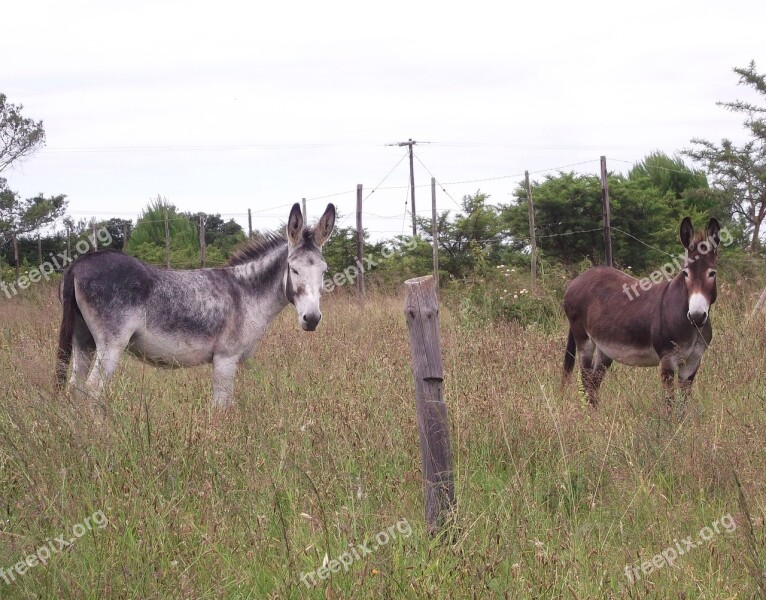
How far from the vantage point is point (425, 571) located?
318cm

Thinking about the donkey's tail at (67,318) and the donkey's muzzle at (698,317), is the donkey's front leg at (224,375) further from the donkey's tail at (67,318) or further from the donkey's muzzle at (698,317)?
the donkey's muzzle at (698,317)

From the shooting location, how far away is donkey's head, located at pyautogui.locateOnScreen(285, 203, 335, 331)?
19.6 ft

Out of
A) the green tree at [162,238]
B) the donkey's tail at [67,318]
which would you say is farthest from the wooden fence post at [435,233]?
the donkey's tail at [67,318]

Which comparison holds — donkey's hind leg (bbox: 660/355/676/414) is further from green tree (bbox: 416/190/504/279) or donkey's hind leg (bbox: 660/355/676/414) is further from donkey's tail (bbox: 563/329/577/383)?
green tree (bbox: 416/190/504/279)

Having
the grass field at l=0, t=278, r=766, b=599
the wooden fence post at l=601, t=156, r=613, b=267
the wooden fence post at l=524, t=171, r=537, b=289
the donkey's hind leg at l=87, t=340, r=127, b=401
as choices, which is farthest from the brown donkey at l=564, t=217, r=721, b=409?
the wooden fence post at l=601, t=156, r=613, b=267

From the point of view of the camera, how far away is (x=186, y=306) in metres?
6.09

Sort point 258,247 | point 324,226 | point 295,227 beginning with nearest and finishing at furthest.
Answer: point 295,227 < point 324,226 < point 258,247

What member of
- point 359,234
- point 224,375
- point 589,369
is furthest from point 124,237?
point 589,369

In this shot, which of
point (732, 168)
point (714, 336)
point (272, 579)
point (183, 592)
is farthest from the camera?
point (732, 168)

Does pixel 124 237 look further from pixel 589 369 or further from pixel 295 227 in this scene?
pixel 589 369

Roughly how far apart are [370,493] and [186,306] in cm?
263

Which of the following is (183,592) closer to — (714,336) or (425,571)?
(425,571)

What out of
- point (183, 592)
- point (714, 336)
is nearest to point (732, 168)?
point (714, 336)

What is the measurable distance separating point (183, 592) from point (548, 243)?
13.7 m
